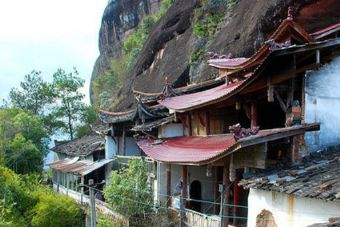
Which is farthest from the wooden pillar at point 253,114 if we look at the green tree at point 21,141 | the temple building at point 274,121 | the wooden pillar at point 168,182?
the green tree at point 21,141

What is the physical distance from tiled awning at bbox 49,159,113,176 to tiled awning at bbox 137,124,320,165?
27.7ft

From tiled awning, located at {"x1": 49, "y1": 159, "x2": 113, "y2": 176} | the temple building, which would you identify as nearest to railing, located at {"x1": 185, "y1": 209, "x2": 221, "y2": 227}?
the temple building

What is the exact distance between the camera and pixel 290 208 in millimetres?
10055

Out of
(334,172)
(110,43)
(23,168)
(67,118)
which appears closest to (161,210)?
(334,172)

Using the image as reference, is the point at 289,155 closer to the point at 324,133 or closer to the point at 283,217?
the point at 324,133

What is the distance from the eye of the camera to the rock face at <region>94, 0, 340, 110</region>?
20641 millimetres

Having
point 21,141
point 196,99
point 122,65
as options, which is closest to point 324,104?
point 196,99

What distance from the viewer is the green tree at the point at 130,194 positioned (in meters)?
18.3

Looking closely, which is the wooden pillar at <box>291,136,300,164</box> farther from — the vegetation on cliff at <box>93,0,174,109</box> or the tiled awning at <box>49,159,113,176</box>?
the vegetation on cliff at <box>93,0,174,109</box>

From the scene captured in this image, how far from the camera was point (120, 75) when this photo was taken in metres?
53.3

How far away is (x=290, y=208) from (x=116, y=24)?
5210cm

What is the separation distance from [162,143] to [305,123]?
322 inches

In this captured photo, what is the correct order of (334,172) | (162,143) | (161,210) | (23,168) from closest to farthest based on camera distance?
(334,172) → (161,210) → (162,143) → (23,168)

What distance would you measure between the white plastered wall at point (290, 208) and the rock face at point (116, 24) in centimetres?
4330
